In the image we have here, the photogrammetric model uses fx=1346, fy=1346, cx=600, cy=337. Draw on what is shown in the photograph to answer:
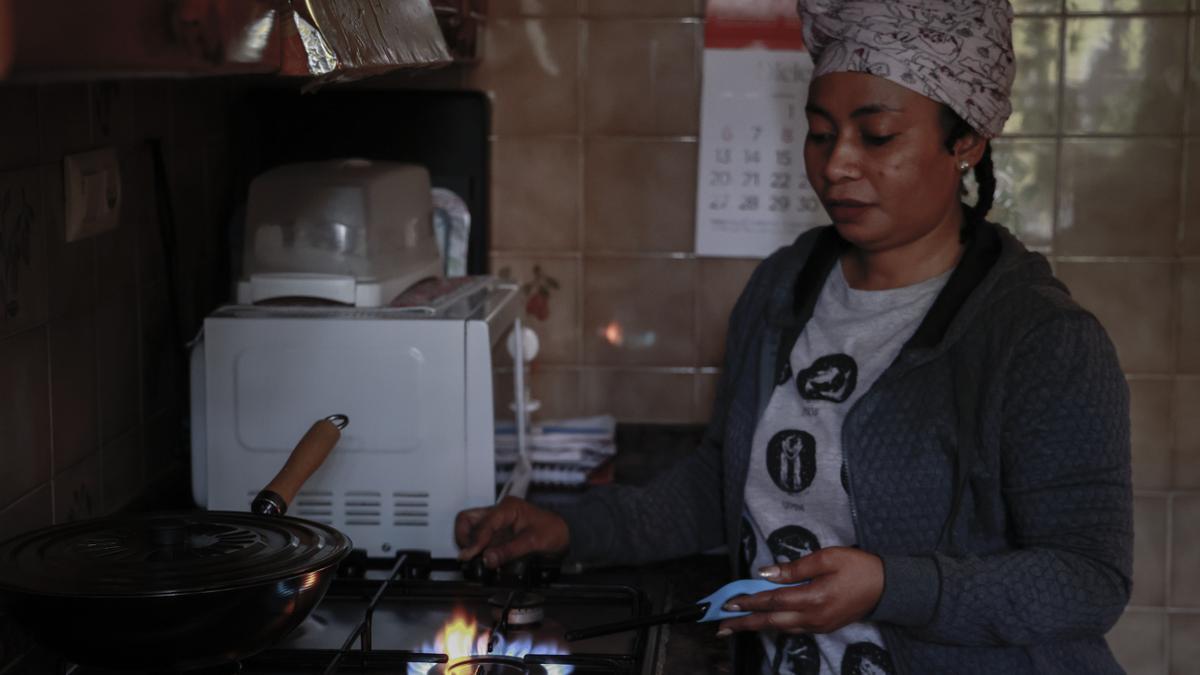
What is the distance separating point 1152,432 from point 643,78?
1.06 m

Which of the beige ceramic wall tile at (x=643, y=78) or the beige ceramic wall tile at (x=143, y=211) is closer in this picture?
the beige ceramic wall tile at (x=143, y=211)

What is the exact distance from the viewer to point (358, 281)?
1.62 metres

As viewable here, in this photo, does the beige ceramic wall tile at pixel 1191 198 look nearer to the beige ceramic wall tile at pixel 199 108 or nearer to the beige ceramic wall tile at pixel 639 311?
the beige ceramic wall tile at pixel 639 311

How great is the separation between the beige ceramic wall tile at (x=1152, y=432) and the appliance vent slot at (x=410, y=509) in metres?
1.32

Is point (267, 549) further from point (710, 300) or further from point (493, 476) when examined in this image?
point (710, 300)

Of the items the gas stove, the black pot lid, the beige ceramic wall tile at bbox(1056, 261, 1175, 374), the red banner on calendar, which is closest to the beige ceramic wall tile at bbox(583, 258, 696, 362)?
the red banner on calendar

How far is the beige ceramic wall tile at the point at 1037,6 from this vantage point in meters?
2.21

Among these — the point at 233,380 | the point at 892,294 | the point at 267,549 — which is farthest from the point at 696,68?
the point at 267,549

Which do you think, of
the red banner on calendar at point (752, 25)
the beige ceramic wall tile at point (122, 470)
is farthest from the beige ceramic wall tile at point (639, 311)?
the beige ceramic wall tile at point (122, 470)

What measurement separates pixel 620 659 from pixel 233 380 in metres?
0.59

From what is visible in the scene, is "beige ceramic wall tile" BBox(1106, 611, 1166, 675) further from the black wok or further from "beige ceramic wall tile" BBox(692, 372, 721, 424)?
the black wok

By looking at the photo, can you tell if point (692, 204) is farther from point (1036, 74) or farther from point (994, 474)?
point (994, 474)

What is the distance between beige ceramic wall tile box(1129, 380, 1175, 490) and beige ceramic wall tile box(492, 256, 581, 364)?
3.17 ft

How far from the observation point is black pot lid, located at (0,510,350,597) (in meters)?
0.95
